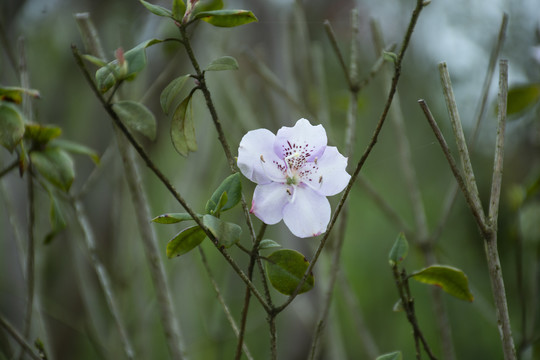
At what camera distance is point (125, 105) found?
0.43 meters

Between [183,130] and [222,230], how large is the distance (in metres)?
0.12

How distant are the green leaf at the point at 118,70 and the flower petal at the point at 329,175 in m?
0.18

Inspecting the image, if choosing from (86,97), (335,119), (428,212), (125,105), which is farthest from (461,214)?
(125,105)

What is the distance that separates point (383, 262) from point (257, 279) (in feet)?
2.13

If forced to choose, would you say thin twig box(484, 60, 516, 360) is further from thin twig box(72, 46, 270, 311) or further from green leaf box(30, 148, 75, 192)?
green leaf box(30, 148, 75, 192)

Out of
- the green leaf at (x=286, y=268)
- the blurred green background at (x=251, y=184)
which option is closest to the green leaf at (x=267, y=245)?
the green leaf at (x=286, y=268)

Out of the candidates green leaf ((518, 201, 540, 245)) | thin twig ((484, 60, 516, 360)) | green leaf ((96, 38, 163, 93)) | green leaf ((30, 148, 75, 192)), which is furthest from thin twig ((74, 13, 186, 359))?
green leaf ((518, 201, 540, 245))

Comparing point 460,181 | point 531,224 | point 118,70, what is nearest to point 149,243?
point 118,70

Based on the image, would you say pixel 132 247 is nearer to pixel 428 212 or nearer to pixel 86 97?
pixel 86 97

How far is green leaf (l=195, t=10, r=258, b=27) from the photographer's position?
397 mm

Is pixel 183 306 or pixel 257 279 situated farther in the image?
pixel 257 279

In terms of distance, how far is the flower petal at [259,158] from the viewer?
16.6 inches

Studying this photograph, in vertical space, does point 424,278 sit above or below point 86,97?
below

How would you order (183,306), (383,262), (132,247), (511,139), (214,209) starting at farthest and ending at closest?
(383,262)
(511,139)
(183,306)
(132,247)
(214,209)
